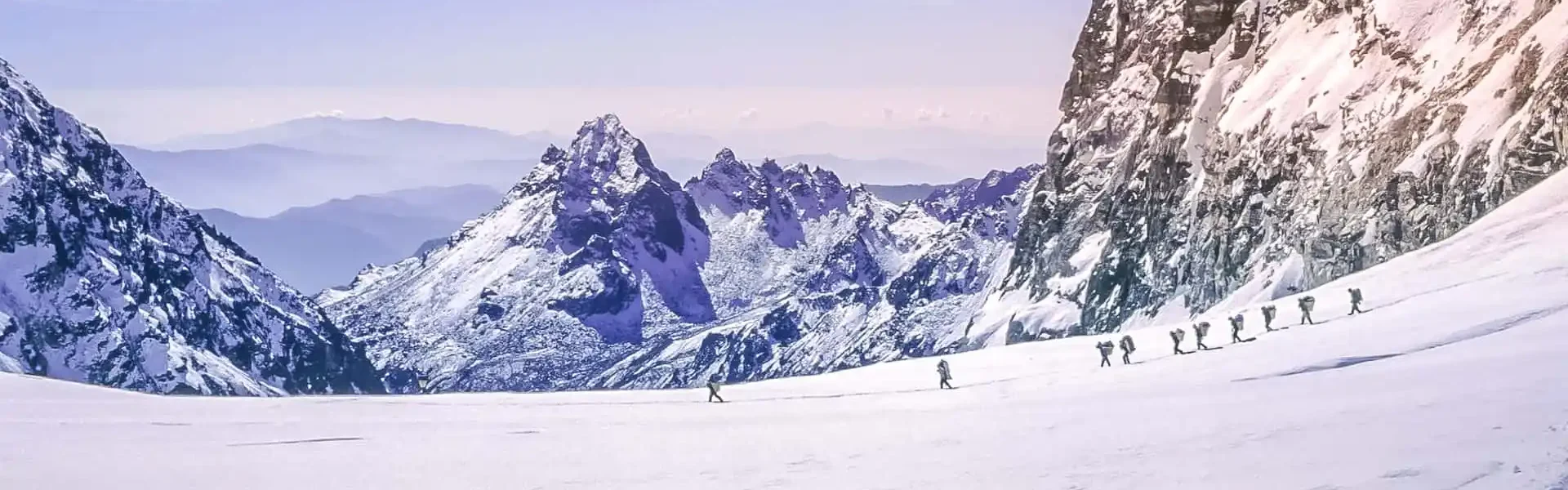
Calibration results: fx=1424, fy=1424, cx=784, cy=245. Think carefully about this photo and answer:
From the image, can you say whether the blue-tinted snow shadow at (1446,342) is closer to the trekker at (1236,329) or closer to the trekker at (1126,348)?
the trekker at (1236,329)

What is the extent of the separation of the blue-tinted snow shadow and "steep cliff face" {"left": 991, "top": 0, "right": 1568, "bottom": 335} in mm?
55085

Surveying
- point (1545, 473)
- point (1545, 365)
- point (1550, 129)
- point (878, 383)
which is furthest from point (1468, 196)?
point (1545, 473)

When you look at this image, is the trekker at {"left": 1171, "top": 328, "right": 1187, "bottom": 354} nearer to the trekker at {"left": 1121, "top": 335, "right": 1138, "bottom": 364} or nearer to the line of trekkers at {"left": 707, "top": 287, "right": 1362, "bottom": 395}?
the line of trekkers at {"left": 707, "top": 287, "right": 1362, "bottom": 395}

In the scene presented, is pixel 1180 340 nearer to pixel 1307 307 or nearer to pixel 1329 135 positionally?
pixel 1307 307

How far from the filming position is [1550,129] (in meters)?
83.6

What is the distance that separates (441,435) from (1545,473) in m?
21.9

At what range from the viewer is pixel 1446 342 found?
31.4 m

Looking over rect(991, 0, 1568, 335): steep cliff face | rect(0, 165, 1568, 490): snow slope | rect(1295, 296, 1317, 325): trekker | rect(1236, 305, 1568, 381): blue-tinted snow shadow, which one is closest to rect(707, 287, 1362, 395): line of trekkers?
rect(1295, 296, 1317, 325): trekker

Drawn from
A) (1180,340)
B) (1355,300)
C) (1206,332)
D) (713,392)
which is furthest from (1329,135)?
(713,392)

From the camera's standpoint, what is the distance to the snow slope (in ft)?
66.2

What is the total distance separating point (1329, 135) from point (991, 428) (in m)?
111

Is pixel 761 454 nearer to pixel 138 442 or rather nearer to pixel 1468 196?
pixel 138 442

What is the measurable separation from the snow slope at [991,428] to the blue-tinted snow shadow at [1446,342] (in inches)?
3.9

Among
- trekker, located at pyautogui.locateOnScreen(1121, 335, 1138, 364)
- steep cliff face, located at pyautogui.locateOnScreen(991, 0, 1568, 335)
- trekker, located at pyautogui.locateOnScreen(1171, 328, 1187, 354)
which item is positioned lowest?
trekker, located at pyautogui.locateOnScreen(1121, 335, 1138, 364)
